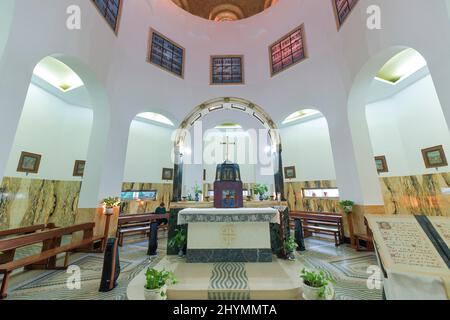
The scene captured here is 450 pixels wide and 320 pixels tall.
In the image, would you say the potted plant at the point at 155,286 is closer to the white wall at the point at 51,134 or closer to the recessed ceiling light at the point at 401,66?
the white wall at the point at 51,134

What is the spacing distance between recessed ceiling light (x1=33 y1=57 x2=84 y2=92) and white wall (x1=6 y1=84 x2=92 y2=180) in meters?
0.71

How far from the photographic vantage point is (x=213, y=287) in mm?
2871

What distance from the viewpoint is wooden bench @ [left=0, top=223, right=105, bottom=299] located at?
2861 millimetres

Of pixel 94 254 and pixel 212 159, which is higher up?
pixel 212 159

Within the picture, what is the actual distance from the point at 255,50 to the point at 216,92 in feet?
10.0

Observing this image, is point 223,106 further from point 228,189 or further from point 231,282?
point 231,282

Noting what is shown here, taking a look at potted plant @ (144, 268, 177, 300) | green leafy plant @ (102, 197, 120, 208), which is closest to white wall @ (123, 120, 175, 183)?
green leafy plant @ (102, 197, 120, 208)

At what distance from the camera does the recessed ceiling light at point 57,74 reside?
5824mm

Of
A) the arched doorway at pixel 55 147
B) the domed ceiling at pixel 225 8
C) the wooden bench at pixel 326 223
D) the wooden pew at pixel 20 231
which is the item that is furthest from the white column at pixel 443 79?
the domed ceiling at pixel 225 8

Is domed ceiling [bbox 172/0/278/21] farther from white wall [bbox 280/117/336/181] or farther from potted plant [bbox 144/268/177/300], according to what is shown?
potted plant [bbox 144/268/177/300]

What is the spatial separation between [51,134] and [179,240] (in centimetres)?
709

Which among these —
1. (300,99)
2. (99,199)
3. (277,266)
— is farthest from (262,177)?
(99,199)

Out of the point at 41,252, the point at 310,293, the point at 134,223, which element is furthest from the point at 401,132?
the point at 41,252
